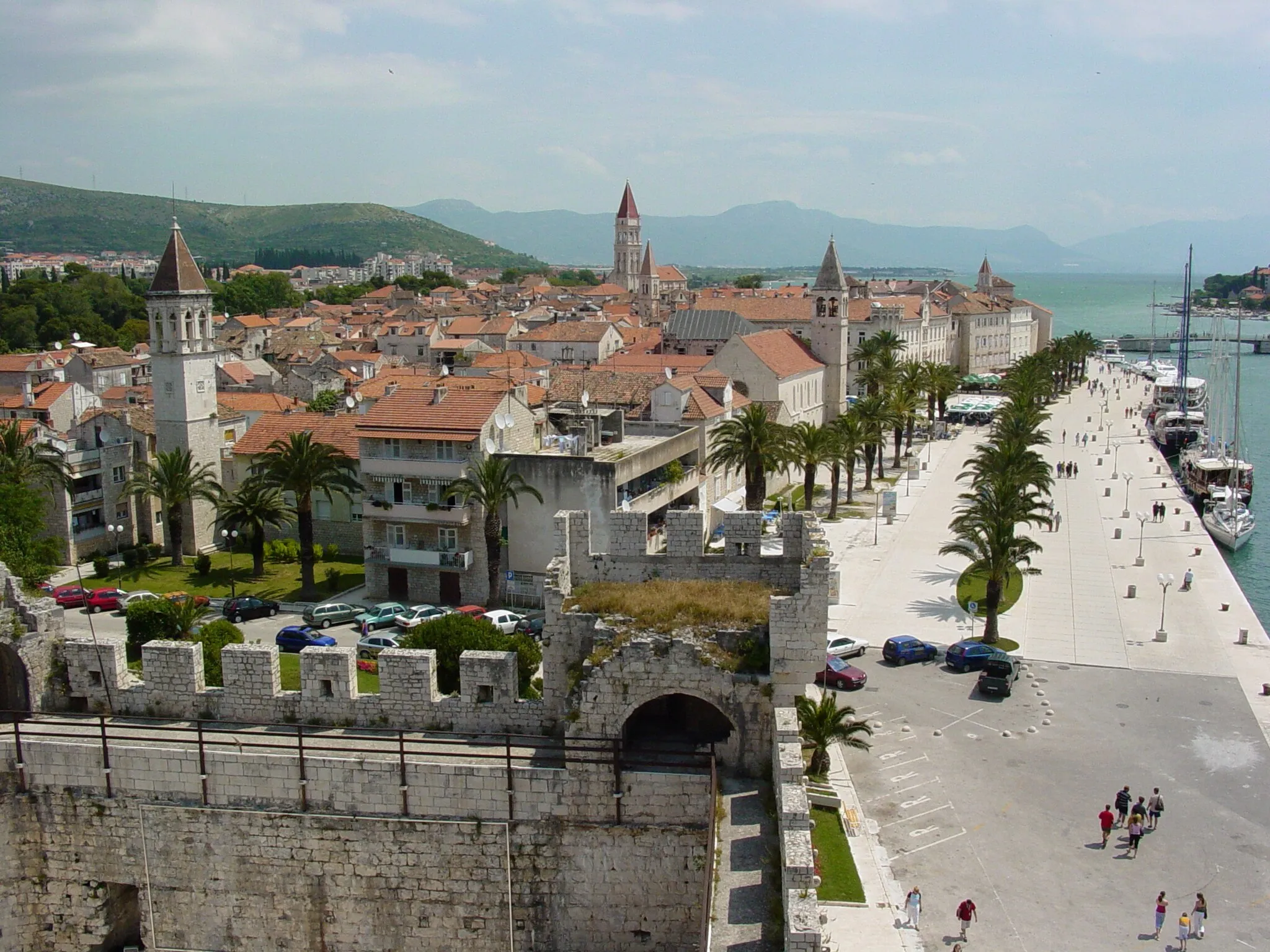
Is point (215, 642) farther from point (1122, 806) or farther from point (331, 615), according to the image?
point (1122, 806)

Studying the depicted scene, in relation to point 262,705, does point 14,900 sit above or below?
below

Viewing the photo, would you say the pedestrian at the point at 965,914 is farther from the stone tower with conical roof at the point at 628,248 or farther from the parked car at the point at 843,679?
the stone tower with conical roof at the point at 628,248

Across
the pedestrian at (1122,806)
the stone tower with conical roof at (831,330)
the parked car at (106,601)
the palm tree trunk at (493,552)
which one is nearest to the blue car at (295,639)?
the palm tree trunk at (493,552)

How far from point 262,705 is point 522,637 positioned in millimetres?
10399

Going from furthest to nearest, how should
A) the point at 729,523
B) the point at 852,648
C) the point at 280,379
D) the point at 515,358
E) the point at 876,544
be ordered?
the point at 280,379, the point at 515,358, the point at 876,544, the point at 852,648, the point at 729,523

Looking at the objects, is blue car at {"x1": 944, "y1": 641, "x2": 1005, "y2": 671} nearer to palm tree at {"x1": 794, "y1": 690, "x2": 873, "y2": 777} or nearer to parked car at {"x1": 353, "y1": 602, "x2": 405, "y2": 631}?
palm tree at {"x1": 794, "y1": 690, "x2": 873, "y2": 777}

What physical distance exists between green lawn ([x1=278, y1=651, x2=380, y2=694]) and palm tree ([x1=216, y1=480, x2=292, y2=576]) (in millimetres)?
13313

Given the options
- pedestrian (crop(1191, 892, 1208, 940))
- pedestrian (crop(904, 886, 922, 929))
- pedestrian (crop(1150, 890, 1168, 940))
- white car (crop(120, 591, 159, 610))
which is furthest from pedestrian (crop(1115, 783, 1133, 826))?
white car (crop(120, 591, 159, 610))

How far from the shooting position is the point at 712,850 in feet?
47.3

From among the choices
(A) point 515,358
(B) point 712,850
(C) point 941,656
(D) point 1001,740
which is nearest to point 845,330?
(A) point 515,358

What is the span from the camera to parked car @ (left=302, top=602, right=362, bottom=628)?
126 ft

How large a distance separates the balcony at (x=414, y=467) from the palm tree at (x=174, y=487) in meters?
9.00

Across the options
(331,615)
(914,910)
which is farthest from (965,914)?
(331,615)

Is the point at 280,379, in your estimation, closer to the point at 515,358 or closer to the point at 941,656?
the point at 515,358
